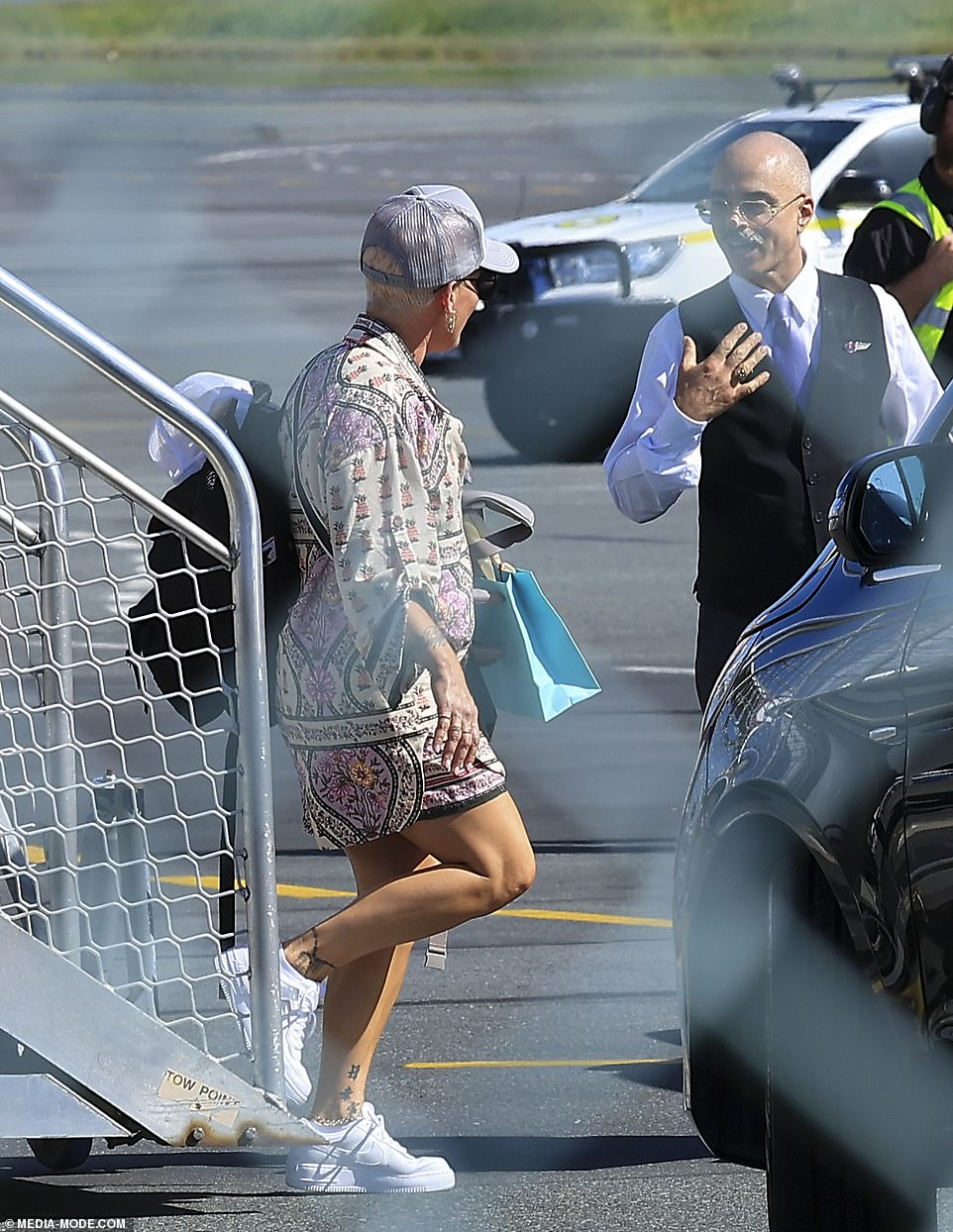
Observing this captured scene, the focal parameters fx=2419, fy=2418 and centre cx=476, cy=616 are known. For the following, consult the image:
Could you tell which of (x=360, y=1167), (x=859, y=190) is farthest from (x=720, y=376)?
(x=859, y=190)

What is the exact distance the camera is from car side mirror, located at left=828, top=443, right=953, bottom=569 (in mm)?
3285

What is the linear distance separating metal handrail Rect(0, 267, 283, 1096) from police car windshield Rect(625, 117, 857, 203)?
995 cm

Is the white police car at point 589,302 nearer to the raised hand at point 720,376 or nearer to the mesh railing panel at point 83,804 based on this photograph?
the mesh railing panel at point 83,804

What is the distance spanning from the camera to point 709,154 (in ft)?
44.3

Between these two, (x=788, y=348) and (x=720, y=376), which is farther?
(x=788, y=348)

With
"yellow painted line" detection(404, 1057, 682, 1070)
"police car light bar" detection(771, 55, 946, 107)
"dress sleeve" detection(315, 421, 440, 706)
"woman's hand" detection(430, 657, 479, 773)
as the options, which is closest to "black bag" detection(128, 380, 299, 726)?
"dress sleeve" detection(315, 421, 440, 706)

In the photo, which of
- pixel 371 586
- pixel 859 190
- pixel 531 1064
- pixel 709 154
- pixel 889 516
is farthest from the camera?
pixel 709 154

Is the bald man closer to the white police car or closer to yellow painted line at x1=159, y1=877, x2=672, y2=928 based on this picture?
yellow painted line at x1=159, y1=877, x2=672, y2=928

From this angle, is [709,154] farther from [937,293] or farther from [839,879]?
[839,879]

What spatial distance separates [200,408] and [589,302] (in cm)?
847

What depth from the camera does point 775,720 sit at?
3.49 meters

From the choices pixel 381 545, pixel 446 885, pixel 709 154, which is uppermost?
pixel 381 545

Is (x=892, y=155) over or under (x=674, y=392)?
under

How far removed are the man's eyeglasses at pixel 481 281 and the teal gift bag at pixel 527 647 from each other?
20.5 inches
